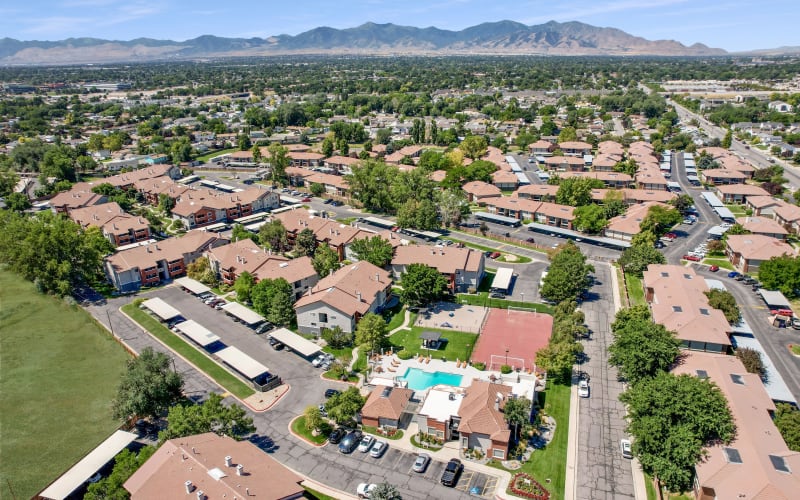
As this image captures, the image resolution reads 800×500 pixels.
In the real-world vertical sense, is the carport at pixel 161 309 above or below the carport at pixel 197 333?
above

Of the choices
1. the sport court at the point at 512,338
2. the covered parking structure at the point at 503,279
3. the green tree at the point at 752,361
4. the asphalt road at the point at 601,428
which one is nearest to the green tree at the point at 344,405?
the sport court at the point at 512,338

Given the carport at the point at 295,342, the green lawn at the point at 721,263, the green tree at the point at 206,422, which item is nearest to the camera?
the green tree at the point at 206,422

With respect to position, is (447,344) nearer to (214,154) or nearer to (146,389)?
(146,389)

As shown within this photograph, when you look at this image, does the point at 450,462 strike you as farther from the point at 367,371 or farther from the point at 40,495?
the point at 40,495

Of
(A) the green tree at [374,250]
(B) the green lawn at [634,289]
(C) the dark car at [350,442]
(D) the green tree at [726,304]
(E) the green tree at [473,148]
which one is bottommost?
(C) the dark car at [350,442]

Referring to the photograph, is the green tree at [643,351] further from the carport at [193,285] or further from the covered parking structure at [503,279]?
the carport at [193,285]

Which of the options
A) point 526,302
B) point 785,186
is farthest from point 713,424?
point 785,186
